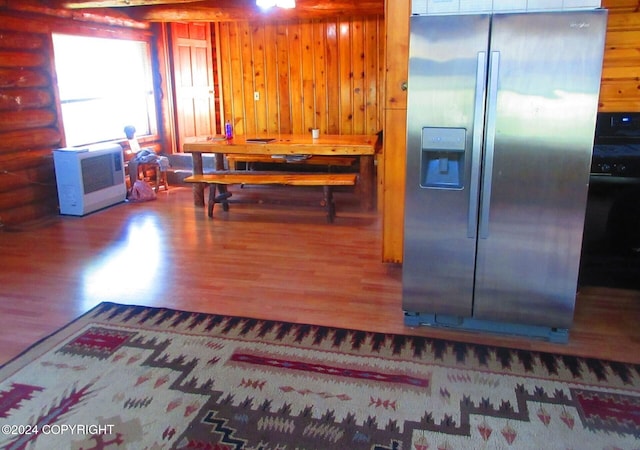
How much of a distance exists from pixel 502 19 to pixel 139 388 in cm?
241

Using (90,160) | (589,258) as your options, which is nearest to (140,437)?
(589,258)

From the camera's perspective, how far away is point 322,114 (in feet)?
24.0

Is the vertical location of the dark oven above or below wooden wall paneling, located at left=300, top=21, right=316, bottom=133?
below

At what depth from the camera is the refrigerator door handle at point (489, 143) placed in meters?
2.47

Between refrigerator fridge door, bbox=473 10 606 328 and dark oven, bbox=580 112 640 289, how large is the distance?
82 cm

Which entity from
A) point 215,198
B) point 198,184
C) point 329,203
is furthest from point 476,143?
point 198,184

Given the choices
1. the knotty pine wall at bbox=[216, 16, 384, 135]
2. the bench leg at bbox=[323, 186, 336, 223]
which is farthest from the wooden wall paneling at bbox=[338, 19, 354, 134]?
the bench leg at bbox=[323, 186, 336, 223]

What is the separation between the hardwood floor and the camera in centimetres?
→ 298

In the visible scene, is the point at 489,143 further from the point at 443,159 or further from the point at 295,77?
the point at 295,77

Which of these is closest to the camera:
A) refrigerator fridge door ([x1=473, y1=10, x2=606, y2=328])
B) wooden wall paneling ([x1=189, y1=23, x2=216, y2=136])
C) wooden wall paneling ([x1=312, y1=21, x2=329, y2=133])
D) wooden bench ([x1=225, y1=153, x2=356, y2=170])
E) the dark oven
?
refrigerator fridge door ([x1=473, y1=10, x2=606, y2=328])

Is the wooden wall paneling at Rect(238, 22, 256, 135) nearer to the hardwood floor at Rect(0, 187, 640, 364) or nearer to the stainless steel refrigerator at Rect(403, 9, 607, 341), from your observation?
the hardwood floor at Rect(0, 187, 640, 364)

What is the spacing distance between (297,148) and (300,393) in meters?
3.29

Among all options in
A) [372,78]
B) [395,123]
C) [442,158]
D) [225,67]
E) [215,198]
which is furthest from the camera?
[225,67]

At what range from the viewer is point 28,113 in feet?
17.0
